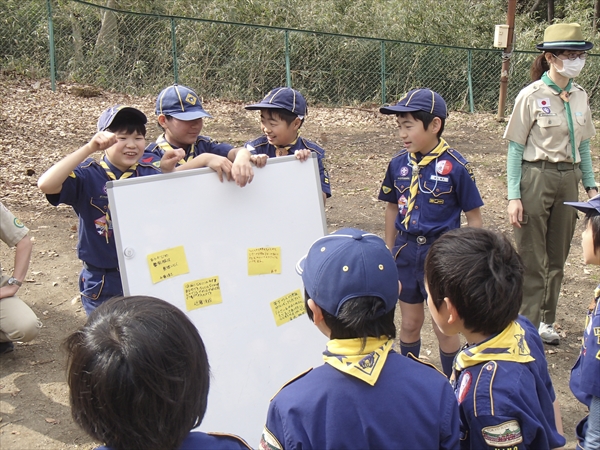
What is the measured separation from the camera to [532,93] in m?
4.08

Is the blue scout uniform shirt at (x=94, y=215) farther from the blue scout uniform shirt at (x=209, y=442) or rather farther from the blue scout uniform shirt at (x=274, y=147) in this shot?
the blue scout uniform shirt at (x=209, y=442)

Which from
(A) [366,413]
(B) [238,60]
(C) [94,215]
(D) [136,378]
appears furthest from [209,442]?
(B) [238,60]

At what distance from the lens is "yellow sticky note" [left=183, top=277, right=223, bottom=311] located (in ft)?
8.64

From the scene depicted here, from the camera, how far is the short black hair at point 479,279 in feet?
6.13

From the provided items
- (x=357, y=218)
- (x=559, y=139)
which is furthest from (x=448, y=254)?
(x=357, y=218)

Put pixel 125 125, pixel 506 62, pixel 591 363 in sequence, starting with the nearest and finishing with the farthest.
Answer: pixel 591 363
pixel 125 125
pixel 506 62

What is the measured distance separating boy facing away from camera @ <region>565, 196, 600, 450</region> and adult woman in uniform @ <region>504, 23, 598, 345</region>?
1641mm

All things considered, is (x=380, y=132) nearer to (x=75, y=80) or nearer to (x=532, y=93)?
(x=75, y=80)

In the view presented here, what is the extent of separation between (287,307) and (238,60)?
11.7m

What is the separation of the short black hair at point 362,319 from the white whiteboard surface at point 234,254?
3.57 ft

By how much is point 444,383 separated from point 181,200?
1.44 meters

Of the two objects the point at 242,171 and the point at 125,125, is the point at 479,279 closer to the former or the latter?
the point at 242,171

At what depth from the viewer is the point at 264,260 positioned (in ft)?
9.29

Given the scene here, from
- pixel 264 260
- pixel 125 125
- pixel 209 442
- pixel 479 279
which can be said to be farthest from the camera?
pixel 125 125
